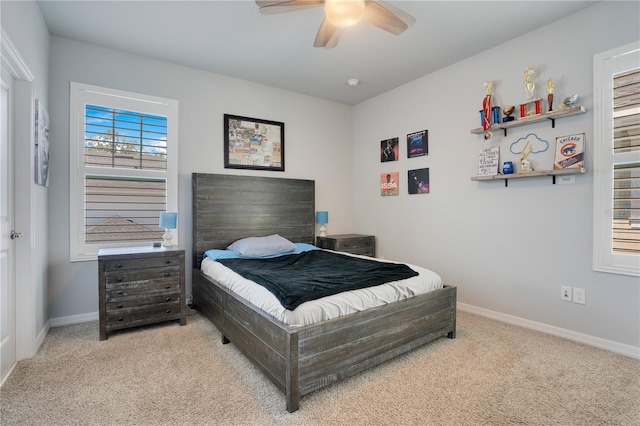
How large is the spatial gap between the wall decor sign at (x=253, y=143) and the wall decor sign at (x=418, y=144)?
5.42ft

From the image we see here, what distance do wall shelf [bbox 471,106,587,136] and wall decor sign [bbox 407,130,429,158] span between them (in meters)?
0.64

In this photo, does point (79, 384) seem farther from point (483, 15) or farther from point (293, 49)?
point (483, 15)

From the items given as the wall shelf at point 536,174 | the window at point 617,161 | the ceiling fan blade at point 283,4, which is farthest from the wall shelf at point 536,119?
the ceiling fan blade at point 283,4

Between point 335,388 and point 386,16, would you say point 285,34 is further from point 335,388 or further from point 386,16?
point 335,388

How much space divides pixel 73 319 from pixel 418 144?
4.11 m

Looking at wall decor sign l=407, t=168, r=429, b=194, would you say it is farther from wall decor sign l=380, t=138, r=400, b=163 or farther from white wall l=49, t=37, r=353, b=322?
white wall l=49, t=37, r=353, b=322

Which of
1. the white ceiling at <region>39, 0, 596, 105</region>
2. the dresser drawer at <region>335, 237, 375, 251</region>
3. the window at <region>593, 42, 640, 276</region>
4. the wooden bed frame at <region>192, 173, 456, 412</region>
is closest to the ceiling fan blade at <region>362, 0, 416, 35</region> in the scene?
the white ceiling at <region>39, 0, 596, 105</region>

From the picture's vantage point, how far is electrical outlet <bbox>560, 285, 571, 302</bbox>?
8.81ft

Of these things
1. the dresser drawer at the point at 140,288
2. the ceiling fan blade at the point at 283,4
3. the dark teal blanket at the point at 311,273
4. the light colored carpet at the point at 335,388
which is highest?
the ceiling fan blade at the point at 283,4

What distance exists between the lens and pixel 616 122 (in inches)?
95.9

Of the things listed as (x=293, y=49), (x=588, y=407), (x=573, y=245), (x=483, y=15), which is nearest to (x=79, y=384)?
(x=588, y=407)

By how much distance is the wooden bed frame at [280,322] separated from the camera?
1809 mm

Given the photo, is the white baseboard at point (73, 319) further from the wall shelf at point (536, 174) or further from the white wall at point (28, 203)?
the wall shelf at point (536, 174)

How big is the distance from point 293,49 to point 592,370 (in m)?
3.58
